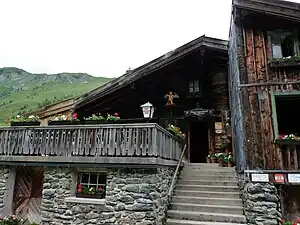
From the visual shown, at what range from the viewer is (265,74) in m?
7.28

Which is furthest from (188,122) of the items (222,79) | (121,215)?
(121,215)

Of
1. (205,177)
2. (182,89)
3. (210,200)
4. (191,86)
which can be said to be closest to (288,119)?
(191,86)

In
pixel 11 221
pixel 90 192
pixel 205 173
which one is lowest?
pixel 11 221

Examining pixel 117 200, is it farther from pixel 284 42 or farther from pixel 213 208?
pixel 284 42

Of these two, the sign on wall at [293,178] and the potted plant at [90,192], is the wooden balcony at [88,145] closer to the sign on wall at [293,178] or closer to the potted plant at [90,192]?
the potted plant at [90,192]

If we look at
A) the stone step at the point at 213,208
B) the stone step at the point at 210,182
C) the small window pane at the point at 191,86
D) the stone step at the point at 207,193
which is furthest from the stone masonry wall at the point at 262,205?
the small window pane at the point at 191,86

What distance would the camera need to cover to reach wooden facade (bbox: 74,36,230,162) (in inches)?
412

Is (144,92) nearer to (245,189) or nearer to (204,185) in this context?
(204,185)

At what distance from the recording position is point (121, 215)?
610 centimetres

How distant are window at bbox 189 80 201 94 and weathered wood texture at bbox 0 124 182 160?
349 centimetres

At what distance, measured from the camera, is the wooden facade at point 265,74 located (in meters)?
6.73

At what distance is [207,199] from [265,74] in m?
4.06

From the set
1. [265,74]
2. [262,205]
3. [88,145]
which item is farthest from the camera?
[265,74]

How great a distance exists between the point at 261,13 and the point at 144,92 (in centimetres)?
599
